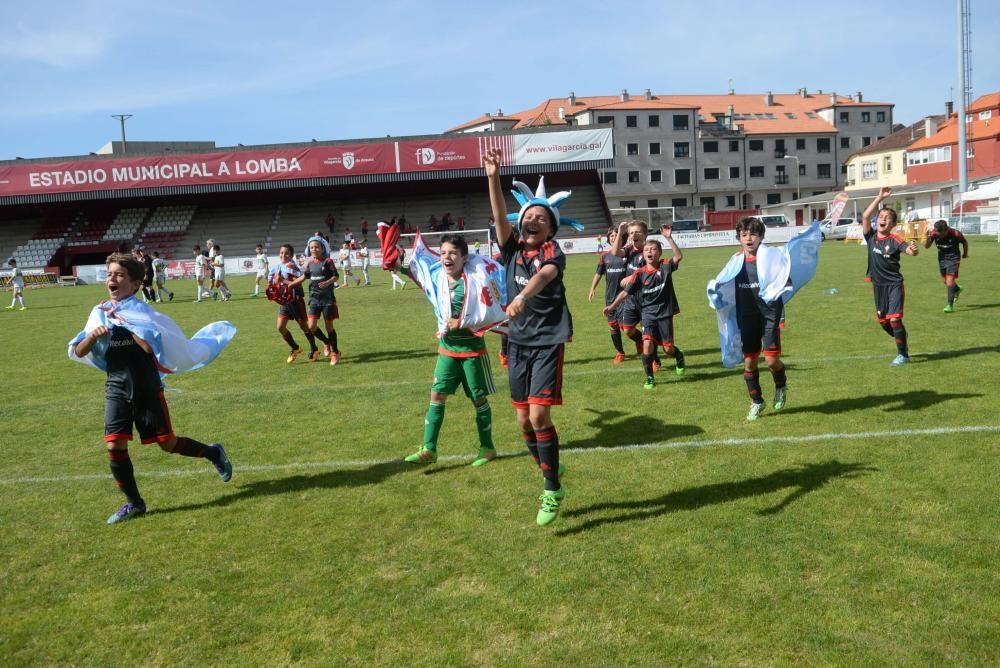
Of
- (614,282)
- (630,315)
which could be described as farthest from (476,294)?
(614,282)

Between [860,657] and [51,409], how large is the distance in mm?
9915

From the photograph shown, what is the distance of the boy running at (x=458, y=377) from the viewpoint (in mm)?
7156

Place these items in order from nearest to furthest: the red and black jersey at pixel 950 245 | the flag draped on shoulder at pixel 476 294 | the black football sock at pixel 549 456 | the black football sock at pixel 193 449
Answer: the black football sock at pixel 549 456 → the black football sock at pixel 193 449 → the flag draped on shoulder at pixel 476 294 → the red and black jersey at pixel 950 245

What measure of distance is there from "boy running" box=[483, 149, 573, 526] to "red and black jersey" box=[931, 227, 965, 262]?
1343cm

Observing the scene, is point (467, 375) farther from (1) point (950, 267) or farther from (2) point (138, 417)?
(1) point (950, 267)

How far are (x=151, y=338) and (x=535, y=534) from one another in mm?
3206

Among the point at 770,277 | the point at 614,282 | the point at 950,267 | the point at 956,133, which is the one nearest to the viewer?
the point at 770,277

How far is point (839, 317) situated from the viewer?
15500 mm

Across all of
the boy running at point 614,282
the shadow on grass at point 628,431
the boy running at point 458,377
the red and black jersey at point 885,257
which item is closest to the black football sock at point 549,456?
the boy running at point 458,377

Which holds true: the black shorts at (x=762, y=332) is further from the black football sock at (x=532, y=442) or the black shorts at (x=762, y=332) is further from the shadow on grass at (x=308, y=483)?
the shadow on grass at (x=308, y=483)

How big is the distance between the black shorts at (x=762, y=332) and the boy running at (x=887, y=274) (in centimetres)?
344

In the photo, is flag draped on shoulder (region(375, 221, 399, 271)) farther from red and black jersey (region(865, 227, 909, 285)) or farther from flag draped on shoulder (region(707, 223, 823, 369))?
red and black jersey (region(865, 227, 909, 285))

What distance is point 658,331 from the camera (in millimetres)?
10250

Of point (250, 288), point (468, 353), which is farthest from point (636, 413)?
point (250, 288)
